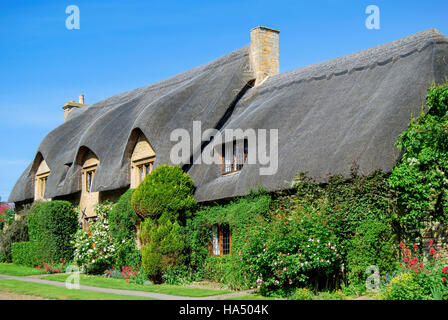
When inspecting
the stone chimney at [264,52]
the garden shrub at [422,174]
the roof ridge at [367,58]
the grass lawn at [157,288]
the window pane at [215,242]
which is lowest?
the grass lawn at [157,288]

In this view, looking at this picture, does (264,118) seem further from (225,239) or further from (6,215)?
(6,215)

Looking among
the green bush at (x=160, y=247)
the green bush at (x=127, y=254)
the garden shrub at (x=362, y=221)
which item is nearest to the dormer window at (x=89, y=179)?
the green bush at (x=127, y=254)

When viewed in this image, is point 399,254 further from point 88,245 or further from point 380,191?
point 88,245

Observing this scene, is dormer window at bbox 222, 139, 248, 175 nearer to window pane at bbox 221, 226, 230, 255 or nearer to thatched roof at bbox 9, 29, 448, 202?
thatched roof at bbox 9, 29, 448, 202

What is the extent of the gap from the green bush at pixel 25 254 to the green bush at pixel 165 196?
8.55 meters

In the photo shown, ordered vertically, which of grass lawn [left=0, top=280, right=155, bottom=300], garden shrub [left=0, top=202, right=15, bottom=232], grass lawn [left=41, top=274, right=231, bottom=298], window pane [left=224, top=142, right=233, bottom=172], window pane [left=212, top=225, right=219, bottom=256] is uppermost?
window pane [left=224, top=142, right=233, bottom=172]

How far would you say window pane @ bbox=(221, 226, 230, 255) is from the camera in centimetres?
1669

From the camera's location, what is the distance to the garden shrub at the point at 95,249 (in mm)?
20203

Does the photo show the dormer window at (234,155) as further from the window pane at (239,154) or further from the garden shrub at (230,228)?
the garden shrub at (230,228)

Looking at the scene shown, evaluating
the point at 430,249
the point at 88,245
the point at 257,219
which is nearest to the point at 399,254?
the point at 430,249

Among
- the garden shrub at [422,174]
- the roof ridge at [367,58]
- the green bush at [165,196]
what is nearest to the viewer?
the garden shrub at [422,174]

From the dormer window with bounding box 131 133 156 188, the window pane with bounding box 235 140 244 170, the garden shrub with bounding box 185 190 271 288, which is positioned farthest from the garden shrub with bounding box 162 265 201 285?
the dormer window with bounding box 131 133 156 188

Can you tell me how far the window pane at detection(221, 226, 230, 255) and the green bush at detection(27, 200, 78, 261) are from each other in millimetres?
8721

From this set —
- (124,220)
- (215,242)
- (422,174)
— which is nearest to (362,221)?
(422,174)
